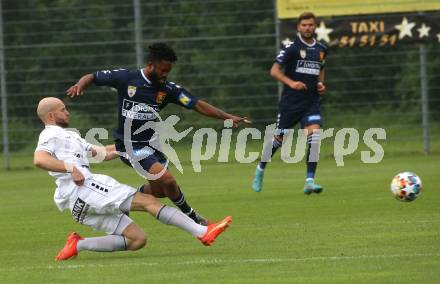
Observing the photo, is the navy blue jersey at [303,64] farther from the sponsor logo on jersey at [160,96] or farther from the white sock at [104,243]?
the white sock at [104,243]

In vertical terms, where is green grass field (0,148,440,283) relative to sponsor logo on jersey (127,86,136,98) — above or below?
below

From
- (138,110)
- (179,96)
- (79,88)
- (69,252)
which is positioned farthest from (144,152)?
(69,252)

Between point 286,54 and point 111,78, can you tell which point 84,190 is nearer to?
point 111,78

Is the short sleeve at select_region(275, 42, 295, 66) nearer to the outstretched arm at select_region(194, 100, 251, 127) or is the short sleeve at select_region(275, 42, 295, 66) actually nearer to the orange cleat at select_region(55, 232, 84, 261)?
the outstretched arm at select_region(194, 100, 251, 127)

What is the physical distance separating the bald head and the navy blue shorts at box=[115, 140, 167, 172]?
4.61 feet

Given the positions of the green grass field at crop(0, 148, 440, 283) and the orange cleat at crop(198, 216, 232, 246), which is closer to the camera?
the green grass field at crop(0, 148, 440, 283)

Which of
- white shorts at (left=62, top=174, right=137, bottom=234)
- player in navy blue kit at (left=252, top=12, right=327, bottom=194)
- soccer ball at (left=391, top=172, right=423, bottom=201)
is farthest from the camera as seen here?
player in navy blue kit at (left=252, top=12, right=327, bottom=194)

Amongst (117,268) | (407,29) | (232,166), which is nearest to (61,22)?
(232,166)

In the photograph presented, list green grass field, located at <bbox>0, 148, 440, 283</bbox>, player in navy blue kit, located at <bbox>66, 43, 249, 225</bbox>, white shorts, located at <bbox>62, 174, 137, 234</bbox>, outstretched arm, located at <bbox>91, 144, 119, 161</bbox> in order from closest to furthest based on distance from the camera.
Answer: green grass field, located at <bbox>0, 148, 440, 283</bbox>, white shorts, located at <bbox>62, 174, 137, 234</bbox>, outstretched arm, located at <bbox>91, 144, 119, 161</bbox>, player in navy blue kit, located at <bbox>66, 43, 249, 225</bbox>

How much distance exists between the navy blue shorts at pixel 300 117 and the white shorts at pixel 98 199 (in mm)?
6584

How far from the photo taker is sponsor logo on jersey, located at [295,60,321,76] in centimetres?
1669

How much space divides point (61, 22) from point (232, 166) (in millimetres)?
5980

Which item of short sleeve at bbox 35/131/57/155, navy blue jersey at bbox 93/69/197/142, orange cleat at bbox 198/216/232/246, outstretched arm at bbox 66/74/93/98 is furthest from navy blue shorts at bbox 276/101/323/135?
short sleeve at bbox 35/131/57/155

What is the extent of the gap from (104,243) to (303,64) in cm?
698
